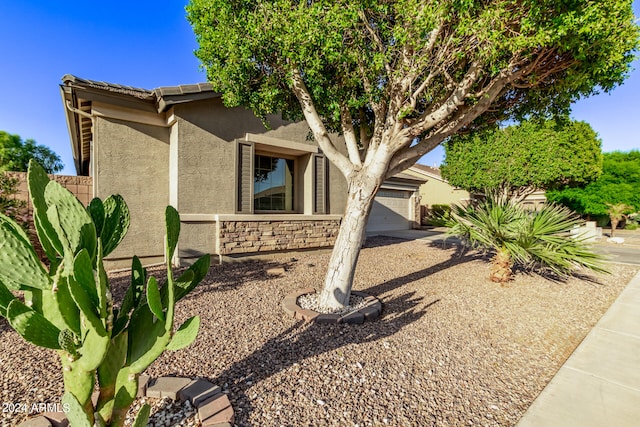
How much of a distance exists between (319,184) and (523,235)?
18.4ft

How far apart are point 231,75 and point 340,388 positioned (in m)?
4.66

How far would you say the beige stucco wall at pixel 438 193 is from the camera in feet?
84.3

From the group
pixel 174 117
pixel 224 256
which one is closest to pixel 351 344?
pixel 224 256

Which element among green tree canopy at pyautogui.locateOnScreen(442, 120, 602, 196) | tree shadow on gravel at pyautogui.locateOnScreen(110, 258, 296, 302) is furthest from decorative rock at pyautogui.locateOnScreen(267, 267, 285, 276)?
green tree canopy at pyautogui.locateOnScreen(442, 120, 602, 196)

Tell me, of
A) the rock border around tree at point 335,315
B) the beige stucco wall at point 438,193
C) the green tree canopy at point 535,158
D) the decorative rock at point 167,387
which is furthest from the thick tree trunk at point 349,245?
the beige stucco wall at point 438,193

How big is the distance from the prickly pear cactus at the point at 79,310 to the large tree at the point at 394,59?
3119 mm

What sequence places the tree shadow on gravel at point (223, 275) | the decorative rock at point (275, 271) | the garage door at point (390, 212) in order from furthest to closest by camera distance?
1. the garage door at point (390, 212)
2. the decorative rock at point (275, 271)
3. the tree shadow on gravel at point (223, 275)

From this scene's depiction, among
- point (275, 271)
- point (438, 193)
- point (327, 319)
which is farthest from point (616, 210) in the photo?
point (327, 319)

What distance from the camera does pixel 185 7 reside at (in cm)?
490

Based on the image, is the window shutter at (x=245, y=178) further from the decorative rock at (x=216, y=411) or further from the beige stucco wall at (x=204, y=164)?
the decorative rock at (x=216, y=411)

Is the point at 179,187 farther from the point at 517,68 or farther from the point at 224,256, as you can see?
the point at 517,68

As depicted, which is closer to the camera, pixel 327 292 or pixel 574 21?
pixel 574 21

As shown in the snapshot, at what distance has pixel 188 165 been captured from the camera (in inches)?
285

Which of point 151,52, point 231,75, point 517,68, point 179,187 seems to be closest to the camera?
point 517,68
